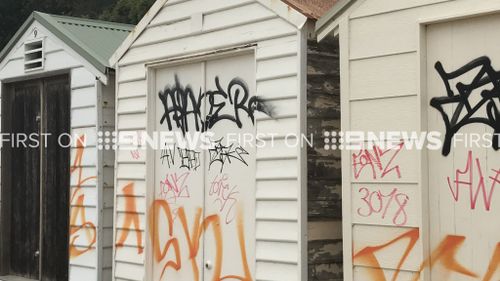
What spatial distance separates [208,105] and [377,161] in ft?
7.03

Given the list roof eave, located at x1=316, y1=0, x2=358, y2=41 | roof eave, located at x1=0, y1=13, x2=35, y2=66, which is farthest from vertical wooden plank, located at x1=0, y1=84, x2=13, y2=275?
roof eave, located at x1=316, y1=0, x2=358, y2=41

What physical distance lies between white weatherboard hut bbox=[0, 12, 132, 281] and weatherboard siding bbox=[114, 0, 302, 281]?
84 cm

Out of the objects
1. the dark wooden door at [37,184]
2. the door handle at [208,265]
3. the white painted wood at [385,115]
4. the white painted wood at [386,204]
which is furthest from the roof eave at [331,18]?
the dark wooden door at [37,184]

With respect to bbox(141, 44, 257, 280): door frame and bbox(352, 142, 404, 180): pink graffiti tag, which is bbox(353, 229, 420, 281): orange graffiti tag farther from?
bbox(141, 44, 257, 280): door frame

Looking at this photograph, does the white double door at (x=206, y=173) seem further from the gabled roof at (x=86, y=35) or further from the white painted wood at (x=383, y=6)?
the white painted wood at (x=383, y=6)

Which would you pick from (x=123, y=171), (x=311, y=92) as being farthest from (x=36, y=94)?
(x=311, y=92)

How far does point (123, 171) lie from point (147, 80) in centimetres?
107

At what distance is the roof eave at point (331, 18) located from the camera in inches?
234

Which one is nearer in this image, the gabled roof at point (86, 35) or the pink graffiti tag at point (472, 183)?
the pink graffiti tag at point (472, 183)

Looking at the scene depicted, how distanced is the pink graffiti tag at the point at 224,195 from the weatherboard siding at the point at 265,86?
448mm

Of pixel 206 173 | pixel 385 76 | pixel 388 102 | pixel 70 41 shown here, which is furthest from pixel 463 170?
pixel 70 41

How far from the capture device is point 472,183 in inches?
202

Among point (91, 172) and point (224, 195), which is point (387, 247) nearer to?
point (224, 195)

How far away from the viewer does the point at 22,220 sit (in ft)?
31.5
